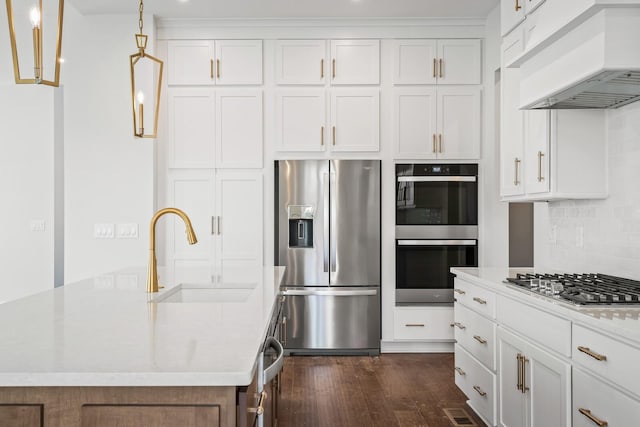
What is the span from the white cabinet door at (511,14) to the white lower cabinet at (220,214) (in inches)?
90.0

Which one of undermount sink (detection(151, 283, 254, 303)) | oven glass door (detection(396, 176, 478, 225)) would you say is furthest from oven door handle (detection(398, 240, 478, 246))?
undermount sink (detection(151, 283, 254, 303))

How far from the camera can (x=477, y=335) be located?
284 cm

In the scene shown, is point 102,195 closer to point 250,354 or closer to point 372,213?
point 372,213

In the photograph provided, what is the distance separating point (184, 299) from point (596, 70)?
1.94 metres

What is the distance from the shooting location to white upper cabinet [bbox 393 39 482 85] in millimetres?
4434

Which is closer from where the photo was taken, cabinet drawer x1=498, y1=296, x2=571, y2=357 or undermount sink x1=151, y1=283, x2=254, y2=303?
cabinet drawer x1=498, y1=296, x2=571, y2=357

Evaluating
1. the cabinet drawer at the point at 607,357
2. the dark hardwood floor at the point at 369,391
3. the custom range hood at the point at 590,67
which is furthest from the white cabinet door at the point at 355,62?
the cabinet drawer at the point at 607,357

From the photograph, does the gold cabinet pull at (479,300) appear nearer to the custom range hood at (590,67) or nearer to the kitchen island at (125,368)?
the custom range hood at (590,67)

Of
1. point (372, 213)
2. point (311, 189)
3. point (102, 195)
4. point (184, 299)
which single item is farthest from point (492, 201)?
point (102, 195)

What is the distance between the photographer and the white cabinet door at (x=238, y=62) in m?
4.43

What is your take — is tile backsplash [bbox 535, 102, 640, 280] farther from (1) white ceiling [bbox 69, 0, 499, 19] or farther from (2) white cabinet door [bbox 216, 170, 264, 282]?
(2) white cabinet door [bbox 216, 170, 264, 282]

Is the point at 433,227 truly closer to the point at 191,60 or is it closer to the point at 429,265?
the point at 429,265

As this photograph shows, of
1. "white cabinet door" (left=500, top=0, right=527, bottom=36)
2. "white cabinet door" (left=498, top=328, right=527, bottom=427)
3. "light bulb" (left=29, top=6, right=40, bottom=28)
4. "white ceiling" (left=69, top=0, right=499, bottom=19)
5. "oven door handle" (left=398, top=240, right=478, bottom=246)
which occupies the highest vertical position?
"white ceiling" (left=69, top=0, right=499, bottom=19)

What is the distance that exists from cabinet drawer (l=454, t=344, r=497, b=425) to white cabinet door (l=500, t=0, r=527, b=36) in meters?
1.93
